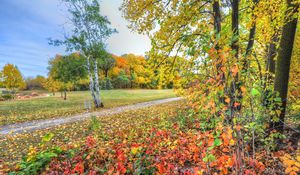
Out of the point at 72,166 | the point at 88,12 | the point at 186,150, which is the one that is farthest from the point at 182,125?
the point at 88,12

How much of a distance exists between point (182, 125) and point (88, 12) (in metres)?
11.9

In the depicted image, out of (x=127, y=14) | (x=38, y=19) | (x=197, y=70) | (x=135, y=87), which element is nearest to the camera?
(x=197, y=70)

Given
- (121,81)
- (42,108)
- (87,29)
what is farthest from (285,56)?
(121,81)

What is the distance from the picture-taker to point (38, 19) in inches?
795

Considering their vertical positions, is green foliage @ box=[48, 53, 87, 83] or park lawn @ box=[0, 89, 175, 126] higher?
green foliage @ box=[48, 53, 87, 83]

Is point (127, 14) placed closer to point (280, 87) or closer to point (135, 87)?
point (280, 87)

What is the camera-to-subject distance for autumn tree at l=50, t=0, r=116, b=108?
41.8 feet

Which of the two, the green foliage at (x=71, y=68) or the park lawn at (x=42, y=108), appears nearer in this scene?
the park lawn at (x=42, y=108)

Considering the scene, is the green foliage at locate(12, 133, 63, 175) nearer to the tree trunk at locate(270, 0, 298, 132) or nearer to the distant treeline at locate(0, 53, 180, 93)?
the distant treeline at locate(0, 53, 180, 93)

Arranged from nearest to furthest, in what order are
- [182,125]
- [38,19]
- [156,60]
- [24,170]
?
[24,170]
[156,60]
[182,125]
[38,19]

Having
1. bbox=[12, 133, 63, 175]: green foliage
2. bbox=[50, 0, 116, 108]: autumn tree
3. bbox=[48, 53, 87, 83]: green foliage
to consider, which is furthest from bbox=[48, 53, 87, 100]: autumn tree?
bbox=[12, 133, 63, 175]: green foliage

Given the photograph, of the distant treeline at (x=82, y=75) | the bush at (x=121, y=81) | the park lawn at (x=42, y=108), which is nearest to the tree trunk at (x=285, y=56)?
the distant treeline at (x=82, y=75)

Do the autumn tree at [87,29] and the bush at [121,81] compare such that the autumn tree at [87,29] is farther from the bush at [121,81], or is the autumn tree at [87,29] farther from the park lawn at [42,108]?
the bush at [121,81]

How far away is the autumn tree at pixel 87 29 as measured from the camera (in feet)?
41.8
